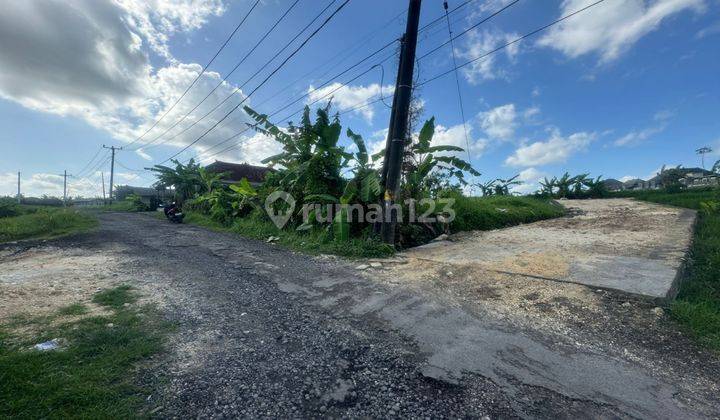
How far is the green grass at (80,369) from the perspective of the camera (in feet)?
5.22

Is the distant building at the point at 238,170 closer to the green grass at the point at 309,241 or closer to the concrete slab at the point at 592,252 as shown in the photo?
the green grass at the point at 309,241

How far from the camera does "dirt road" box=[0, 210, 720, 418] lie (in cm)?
177

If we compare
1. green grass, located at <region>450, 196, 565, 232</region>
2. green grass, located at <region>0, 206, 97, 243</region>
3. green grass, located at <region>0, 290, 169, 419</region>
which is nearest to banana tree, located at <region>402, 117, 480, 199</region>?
green grass, located at <region>450, 196, 565, 232</region>

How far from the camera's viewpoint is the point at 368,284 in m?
4.12

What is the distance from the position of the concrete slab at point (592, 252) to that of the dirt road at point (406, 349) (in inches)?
17.0

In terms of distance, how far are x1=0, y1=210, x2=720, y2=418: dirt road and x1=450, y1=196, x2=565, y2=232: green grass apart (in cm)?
450

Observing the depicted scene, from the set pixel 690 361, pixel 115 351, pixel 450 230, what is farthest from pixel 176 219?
pixel 690 361

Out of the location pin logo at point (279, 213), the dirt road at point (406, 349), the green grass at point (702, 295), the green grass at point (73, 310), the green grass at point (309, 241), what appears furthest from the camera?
the location pin logo at point (279, 213)

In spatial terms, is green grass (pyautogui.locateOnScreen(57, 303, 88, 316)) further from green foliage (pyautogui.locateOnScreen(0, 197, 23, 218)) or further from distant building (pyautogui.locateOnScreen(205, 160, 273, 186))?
distant building (pyautogui.locateOnScreen(205, 160, 273, 186))

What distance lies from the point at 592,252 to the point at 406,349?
14.5 feet

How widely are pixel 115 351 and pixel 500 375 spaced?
281 cm

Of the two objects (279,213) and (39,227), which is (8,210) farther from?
(279,213)

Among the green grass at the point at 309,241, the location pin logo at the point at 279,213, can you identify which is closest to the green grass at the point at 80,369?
the green grass at the point at 309,241

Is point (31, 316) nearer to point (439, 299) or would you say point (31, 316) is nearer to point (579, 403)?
point (439, 299)
